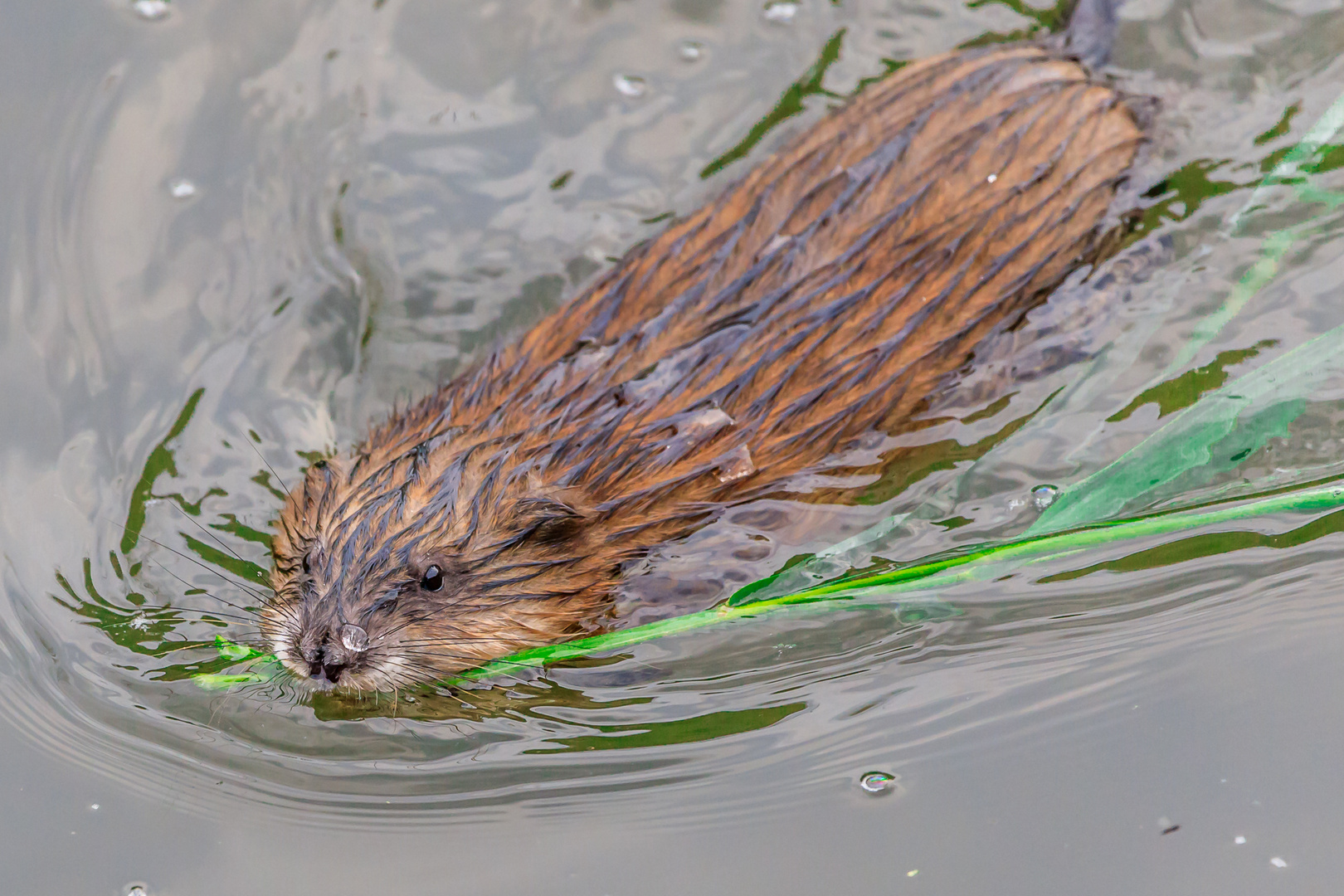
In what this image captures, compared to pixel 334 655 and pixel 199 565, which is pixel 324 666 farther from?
pixel 199 565

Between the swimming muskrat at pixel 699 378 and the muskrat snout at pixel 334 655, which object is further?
the swimming muskrat at pixel 699 378

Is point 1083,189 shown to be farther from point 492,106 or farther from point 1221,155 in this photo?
point 492,106

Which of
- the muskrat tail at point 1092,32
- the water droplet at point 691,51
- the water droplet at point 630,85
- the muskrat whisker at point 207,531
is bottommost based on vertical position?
the muskrat whisker at point 207,531

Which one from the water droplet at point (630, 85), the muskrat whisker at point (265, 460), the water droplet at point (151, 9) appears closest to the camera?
the muskrat whisker at point (265, 460)

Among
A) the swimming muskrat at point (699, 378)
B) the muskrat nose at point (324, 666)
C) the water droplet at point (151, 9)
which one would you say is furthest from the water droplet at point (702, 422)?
the water droplet at point (151, 9)

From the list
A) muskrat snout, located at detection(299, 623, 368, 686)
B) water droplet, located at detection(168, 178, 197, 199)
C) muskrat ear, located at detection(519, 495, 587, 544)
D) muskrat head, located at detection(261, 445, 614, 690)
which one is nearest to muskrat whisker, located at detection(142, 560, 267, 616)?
muskrat head, located at detection(261, 445, 614, 690)

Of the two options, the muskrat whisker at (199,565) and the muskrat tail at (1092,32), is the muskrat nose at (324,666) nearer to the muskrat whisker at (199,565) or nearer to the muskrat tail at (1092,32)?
the muskrat whisker at (199,565)

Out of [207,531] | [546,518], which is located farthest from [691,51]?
[207,531]

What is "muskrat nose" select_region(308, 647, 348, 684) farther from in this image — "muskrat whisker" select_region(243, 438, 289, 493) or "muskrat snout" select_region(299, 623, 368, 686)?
"muskrat whisker" select_region(243, 438, 289, 493)
